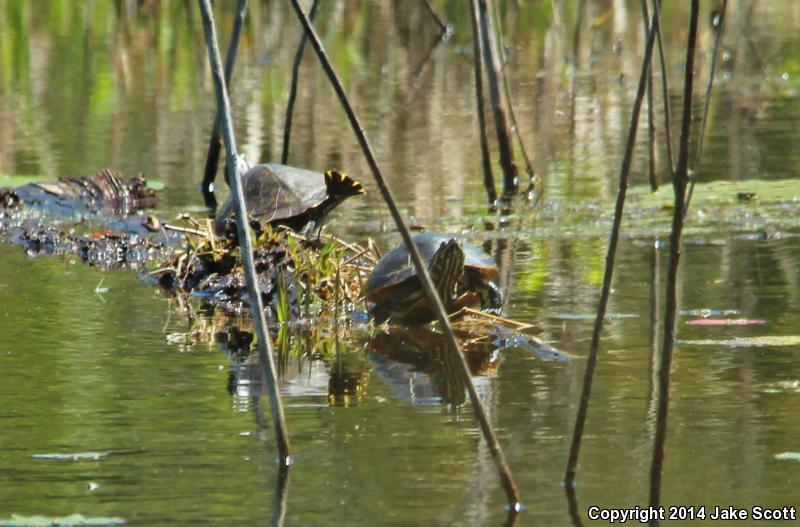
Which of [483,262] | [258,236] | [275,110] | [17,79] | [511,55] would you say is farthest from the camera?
[511,55]

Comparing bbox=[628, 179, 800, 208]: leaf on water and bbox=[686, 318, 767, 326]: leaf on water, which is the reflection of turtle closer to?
bbox=[628, 179, 800, 208]: leaf on water

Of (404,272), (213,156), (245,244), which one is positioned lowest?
(404,272)

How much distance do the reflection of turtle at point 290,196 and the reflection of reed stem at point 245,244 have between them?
3.12 m

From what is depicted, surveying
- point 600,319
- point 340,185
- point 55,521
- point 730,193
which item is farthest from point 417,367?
point 730,193

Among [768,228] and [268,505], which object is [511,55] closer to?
[768,228]

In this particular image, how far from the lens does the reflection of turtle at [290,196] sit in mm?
6684

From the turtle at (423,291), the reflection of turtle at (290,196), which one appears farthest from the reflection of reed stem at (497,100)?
the turtle at (423,291)

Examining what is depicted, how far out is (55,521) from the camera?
3.09 m

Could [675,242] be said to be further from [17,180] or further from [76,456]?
[17,180]

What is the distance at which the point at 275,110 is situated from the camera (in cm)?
1202

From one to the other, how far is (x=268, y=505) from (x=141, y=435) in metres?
0.68

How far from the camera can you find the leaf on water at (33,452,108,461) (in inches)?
141

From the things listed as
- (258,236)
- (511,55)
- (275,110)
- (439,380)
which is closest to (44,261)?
(258,236)

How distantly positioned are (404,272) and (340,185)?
55.7 inches
